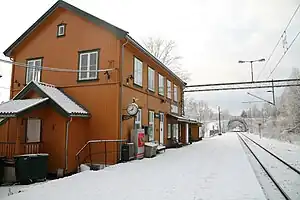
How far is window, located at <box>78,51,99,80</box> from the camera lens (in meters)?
14.9

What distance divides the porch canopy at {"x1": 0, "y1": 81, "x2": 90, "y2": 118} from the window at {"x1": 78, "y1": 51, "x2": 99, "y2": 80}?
1.57 meters

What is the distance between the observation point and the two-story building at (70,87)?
13.0 meters

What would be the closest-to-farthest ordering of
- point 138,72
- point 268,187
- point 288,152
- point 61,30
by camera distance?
point 268,187 → point 61,30 → point 138,72 → point 288,152

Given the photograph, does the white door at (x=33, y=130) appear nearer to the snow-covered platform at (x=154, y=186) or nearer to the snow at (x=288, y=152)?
the snow-covered platform at (x=154, y=186)

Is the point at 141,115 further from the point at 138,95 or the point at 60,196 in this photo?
the point at 60,196

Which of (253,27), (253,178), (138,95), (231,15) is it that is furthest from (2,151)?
(253,27)

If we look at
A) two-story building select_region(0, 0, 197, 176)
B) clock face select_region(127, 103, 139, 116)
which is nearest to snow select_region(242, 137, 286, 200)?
clock face select_region(127, 103, 139, 116)

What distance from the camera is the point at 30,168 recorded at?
10.9 metres

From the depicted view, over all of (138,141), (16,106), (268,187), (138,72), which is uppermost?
(138,72)

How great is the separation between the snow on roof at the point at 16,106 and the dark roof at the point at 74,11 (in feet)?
16.4

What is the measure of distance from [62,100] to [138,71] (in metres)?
5.22

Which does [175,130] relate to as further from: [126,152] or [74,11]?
[74,11]

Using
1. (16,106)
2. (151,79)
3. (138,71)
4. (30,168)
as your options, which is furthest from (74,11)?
(30,168)

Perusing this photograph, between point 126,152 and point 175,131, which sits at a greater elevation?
point 175,131
